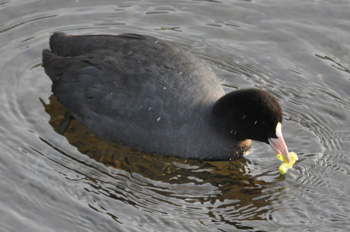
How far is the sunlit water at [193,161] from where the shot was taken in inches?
265

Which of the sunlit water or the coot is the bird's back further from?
the sunlit water

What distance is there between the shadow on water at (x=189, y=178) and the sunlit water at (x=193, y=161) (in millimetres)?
12

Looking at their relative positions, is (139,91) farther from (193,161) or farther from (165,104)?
(193,161)

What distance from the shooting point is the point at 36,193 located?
22.4 ft

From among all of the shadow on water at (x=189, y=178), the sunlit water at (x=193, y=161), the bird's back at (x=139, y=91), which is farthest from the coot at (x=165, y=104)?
the sunlit water at (x=193, y=161)

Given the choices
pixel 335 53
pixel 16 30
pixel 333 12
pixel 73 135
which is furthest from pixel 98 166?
pixel 333 12

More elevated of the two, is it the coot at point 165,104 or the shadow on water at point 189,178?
the coot at point 165,104

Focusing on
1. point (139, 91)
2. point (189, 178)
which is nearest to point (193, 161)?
point (189, 178)

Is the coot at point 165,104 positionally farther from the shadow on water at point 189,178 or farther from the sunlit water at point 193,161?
the sunlit water at point 193,161

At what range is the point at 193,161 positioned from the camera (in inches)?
305

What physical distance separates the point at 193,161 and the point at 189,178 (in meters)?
0.35

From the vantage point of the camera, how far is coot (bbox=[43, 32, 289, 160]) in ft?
24.4

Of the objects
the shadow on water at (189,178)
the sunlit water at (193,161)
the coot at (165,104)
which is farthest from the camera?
the coot at (165,104)

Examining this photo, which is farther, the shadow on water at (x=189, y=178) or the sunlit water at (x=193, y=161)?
the shadow on water at (x=189, y=178)
